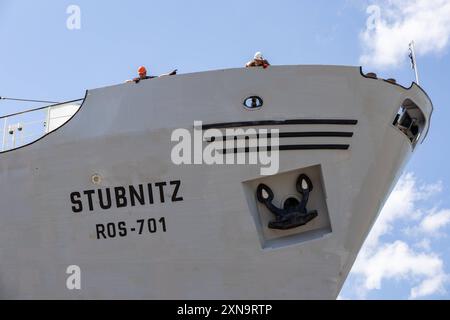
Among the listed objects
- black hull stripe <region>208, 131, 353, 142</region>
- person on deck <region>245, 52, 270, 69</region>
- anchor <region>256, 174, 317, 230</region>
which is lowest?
anchor <region>256, 174, 317, 230</region>

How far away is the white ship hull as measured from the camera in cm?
1087

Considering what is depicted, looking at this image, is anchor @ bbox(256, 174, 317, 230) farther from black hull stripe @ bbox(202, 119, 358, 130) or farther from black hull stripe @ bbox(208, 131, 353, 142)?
A: black hull stripe @ bbox(202, 119, 358, 130)

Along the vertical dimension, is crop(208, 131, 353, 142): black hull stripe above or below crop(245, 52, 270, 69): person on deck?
below

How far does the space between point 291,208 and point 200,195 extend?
1433mm

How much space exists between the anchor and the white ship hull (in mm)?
134

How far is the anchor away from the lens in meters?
11.0

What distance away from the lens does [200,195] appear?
10.9m

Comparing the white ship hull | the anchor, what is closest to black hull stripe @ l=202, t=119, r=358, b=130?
the white ship hull

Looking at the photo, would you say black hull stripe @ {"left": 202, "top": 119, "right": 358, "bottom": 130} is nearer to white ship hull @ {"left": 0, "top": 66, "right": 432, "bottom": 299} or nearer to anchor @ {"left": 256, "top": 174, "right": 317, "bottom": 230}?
white ship hull @ {"left": 0, "top": 66, "right": 432, "bottom": 299}

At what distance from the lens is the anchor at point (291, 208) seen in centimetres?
1095

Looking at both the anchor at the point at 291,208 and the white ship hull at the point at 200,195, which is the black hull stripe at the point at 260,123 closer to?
the white ship hull at the point at 200,195

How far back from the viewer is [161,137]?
433 inches

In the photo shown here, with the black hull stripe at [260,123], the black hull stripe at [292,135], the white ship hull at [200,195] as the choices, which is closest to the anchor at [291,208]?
the white ship hull at [200,195]

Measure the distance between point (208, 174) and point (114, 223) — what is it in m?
1.69
